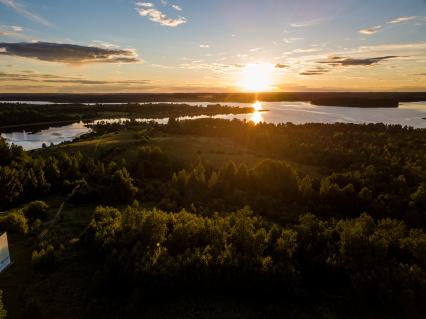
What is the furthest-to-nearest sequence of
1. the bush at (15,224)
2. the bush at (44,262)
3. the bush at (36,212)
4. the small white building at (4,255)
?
the bush at (36,212), the bush at (15,224), the bush at (44,262), the small white building at (4,255)

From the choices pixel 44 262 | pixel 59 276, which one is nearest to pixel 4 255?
pixel 44 262

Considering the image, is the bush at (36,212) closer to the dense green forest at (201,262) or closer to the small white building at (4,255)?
the dense green forest at (201,262)

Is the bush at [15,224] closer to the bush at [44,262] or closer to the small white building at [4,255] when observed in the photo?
the small white building at [4,255]

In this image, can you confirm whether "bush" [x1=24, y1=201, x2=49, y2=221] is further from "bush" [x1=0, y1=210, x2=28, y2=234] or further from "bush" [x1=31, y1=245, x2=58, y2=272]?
"bush" [x1=31, y1=245, x2=58, y2=272]

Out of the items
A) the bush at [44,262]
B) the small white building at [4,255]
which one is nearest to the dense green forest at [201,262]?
the bush at [44,262]

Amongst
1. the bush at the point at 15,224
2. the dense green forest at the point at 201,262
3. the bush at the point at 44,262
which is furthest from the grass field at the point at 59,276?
the bush at the point at 15,224

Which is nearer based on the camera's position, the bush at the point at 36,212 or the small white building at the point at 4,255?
the small white building at the point at 4,255

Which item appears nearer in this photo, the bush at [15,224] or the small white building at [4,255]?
the small white building at [4,255]

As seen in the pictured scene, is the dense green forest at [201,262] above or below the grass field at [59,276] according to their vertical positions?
above

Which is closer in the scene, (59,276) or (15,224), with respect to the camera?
(59,276)

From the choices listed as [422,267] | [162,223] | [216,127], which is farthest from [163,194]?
[216,127]

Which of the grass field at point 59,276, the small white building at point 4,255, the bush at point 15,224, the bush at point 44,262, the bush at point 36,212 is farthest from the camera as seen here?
the bush at point 36,212

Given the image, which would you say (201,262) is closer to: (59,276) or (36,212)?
(59,276)

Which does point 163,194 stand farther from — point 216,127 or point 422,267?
point 216,127
